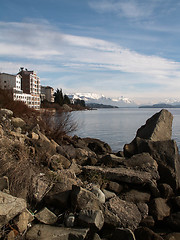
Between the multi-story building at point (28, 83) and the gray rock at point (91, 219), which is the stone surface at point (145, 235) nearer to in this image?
the gray rock at point (91, 219)

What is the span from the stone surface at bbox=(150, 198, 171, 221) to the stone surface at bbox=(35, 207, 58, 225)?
2782mm

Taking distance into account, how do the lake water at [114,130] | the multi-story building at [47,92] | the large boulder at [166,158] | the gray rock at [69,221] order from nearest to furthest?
the gray rock at [69,221], the large boulder at [166,158], the lake water at [114,130], the multi-story building at [47,92]

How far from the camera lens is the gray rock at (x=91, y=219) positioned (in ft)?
16.5

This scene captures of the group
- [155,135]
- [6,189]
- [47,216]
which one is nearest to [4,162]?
[6,189]

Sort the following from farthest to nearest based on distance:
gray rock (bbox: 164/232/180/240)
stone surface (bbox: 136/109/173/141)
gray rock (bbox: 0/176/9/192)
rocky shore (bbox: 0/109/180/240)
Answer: stone surface (bbox: 136/109/173/141)
gray rock (bbox: 164/232/180/240)
gray rock (bbox: 0/176/9/192)
rocky shore (bbox: 0/109/180/240)

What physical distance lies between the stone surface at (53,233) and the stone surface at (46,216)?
152 mm

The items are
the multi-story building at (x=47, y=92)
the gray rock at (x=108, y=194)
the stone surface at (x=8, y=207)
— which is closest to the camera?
the stone surface at (x=8, y=207)

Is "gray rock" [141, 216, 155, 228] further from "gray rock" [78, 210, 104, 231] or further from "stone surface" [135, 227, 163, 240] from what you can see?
"gray rock" [78, 210, 104, 231]

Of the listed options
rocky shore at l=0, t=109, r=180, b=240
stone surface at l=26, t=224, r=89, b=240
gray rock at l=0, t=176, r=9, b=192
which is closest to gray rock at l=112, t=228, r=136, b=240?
rocky shore at l=0, t=109, r=180, b=240

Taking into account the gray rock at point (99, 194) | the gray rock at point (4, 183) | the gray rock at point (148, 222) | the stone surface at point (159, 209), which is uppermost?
the gray rock at point (4, 183)

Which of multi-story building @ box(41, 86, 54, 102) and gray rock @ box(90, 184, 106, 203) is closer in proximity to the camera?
gray rock @ box(90, 184, 106, 203)

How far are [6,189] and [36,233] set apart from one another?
117cm

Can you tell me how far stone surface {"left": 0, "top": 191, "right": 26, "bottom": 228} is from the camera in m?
4.44

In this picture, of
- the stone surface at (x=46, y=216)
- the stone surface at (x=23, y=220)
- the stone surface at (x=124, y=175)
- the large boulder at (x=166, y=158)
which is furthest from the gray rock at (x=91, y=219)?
the large boulder at (x=166, y=158)
